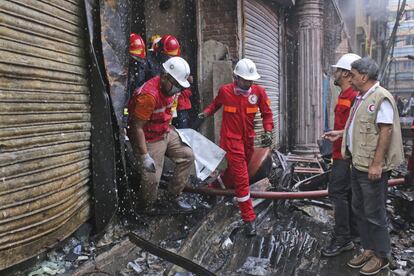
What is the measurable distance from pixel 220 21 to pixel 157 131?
2905 mm

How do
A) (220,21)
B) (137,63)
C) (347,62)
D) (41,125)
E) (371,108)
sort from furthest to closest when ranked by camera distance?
(220,21)
(137,63)
(347,62)
(371,108)
(41,125)

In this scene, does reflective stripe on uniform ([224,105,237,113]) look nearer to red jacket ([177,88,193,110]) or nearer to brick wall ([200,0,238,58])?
red jacket ([177,88,193,110])

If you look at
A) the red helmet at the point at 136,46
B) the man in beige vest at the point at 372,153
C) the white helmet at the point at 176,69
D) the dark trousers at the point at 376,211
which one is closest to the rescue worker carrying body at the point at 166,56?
the red helmet at the point at 136,46

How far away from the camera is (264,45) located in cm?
823

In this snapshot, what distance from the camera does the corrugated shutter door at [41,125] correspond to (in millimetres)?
2869

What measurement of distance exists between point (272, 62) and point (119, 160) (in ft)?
19.0

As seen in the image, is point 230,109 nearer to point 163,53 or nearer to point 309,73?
point 163,53

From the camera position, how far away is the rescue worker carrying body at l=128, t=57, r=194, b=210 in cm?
418

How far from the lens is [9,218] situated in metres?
2.89

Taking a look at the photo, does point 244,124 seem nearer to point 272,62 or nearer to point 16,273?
point 16,273

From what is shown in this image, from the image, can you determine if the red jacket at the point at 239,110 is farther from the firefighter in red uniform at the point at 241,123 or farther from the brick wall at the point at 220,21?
the brick wall at the point at 220,21

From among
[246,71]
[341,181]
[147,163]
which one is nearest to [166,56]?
[246,71]

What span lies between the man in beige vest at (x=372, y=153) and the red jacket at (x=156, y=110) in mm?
1973

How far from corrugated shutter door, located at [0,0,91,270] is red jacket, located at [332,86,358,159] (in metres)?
2.64
